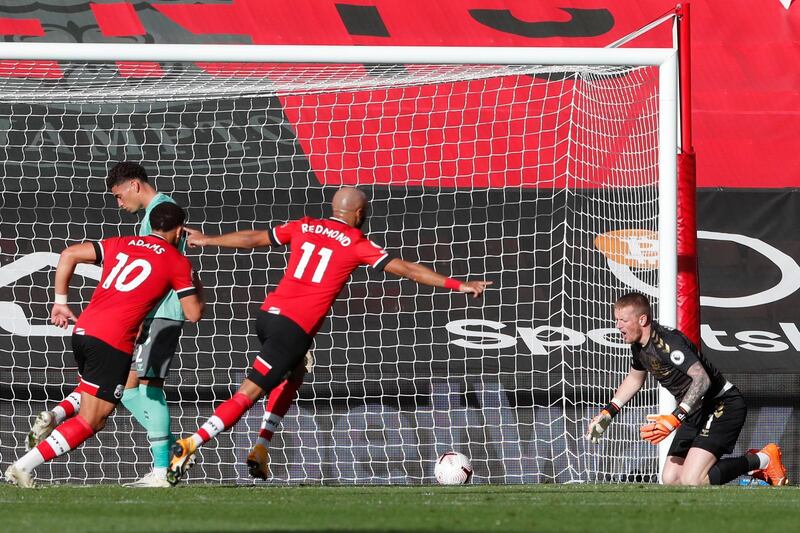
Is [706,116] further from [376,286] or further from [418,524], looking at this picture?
[418,524]

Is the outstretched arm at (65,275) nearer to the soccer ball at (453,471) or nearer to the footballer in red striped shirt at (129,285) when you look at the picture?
the footballer in red striped shirt at (129,285)

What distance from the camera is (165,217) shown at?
6.69 meters

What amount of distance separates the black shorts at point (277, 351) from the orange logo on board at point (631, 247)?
3367 mm

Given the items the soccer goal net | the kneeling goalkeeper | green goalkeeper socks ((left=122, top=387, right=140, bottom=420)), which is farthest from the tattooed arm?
green goalkeeper socks ((left=122, top=387, right=140, bottom=420))

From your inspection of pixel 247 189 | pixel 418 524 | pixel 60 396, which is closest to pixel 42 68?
pixel 247 189

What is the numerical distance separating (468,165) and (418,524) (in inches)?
245

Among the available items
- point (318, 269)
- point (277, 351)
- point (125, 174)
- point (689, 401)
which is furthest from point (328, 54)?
point (689, 401)

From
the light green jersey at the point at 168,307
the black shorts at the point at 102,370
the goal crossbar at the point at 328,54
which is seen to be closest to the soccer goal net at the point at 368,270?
the goal crossbar at the point at 328,54

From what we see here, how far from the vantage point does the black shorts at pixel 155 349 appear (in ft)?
23.0

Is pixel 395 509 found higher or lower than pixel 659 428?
lower

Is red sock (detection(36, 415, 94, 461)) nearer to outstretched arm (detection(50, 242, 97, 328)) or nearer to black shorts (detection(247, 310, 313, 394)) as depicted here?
outstretched arm (detection(50, 242, 97, 328))

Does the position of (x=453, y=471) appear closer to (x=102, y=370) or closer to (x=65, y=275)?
(x=102, y=370)

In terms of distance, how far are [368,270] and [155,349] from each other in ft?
10.4

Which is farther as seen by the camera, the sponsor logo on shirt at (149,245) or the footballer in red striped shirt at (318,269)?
the footballer in red striped shirt at (318,269)
